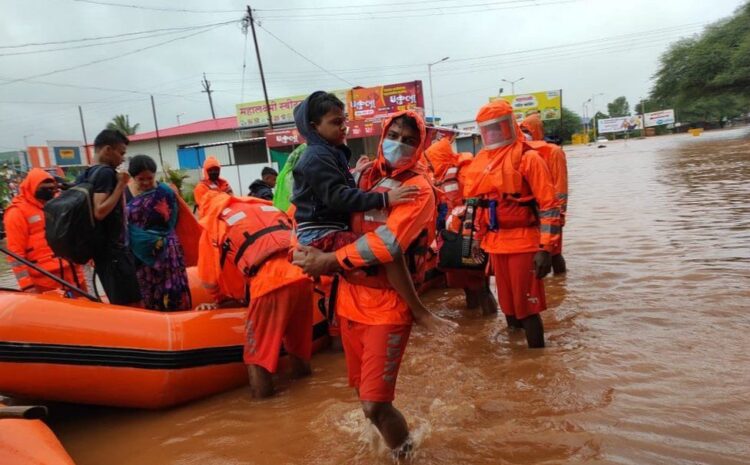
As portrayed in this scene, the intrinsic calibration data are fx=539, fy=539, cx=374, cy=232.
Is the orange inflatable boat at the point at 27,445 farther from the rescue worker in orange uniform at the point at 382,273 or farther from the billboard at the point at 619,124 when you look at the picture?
the billboard at the point at 619,124

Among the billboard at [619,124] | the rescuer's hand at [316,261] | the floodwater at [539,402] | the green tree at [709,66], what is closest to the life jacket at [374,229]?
the rescuer's hand at [316,261]

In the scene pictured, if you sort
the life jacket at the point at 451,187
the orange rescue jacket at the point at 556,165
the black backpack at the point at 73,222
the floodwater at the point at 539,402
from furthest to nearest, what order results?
the life jacket at the point at 451,187
the orange rescue jacket at the point at 556,165
the black backpack at the point at 73,222
the floodwater at the point at 539,402

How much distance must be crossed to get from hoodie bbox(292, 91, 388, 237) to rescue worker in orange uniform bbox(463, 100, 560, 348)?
5.24ft

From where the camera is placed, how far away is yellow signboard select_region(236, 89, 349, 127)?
34781 mm

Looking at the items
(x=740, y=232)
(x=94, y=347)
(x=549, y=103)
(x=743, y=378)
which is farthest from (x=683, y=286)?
(x=549, y=103)

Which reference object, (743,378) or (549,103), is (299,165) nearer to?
(743,378)

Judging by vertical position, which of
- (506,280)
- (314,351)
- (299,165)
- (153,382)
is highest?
(299,165)

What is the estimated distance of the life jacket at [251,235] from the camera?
3.42m

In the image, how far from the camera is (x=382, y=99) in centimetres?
3075

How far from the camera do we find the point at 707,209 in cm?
916

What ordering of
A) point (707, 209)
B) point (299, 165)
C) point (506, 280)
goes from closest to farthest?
point (299, 165), point (506, 280), point (707, 209)

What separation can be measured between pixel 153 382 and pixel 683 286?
463 centimetres

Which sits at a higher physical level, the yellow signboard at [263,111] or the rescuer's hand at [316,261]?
the yellow signboard at [263,111]

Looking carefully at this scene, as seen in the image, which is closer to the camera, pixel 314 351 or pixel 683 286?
pixel 314 351
